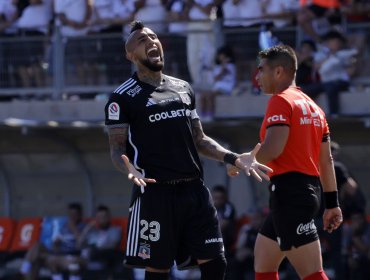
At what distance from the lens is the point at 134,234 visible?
6.96m

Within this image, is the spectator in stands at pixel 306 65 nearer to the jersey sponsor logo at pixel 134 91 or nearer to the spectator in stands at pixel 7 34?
the spectator in stands at pixel 7 34

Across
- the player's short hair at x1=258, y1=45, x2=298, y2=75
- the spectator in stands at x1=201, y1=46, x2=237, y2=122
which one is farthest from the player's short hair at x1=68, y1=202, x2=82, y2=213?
the player's short hair at x1=258, y1=45, x2=298, y2=75

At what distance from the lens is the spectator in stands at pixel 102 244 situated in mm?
14688

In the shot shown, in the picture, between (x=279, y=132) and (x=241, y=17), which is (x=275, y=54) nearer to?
(x=279, y=132)

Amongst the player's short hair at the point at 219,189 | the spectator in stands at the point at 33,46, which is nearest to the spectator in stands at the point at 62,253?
the spectator in stands at the point at 33,46

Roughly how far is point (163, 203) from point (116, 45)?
824 centimetres

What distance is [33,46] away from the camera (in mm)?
15305

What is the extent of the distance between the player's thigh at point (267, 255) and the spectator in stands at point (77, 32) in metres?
8.03

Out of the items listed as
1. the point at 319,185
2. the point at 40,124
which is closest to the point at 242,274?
the point at 40,124

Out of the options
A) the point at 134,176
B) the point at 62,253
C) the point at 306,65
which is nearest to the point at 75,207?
the point at 62,253

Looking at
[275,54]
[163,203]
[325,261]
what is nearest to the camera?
[163,203]

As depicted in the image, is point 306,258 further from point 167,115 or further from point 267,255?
point 167,115

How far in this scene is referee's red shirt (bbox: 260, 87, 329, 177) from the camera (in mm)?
7191

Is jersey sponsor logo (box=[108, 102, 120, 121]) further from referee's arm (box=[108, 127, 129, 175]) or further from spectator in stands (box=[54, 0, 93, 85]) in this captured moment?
spectator in stands (box=[54, 0, 93, 85])
